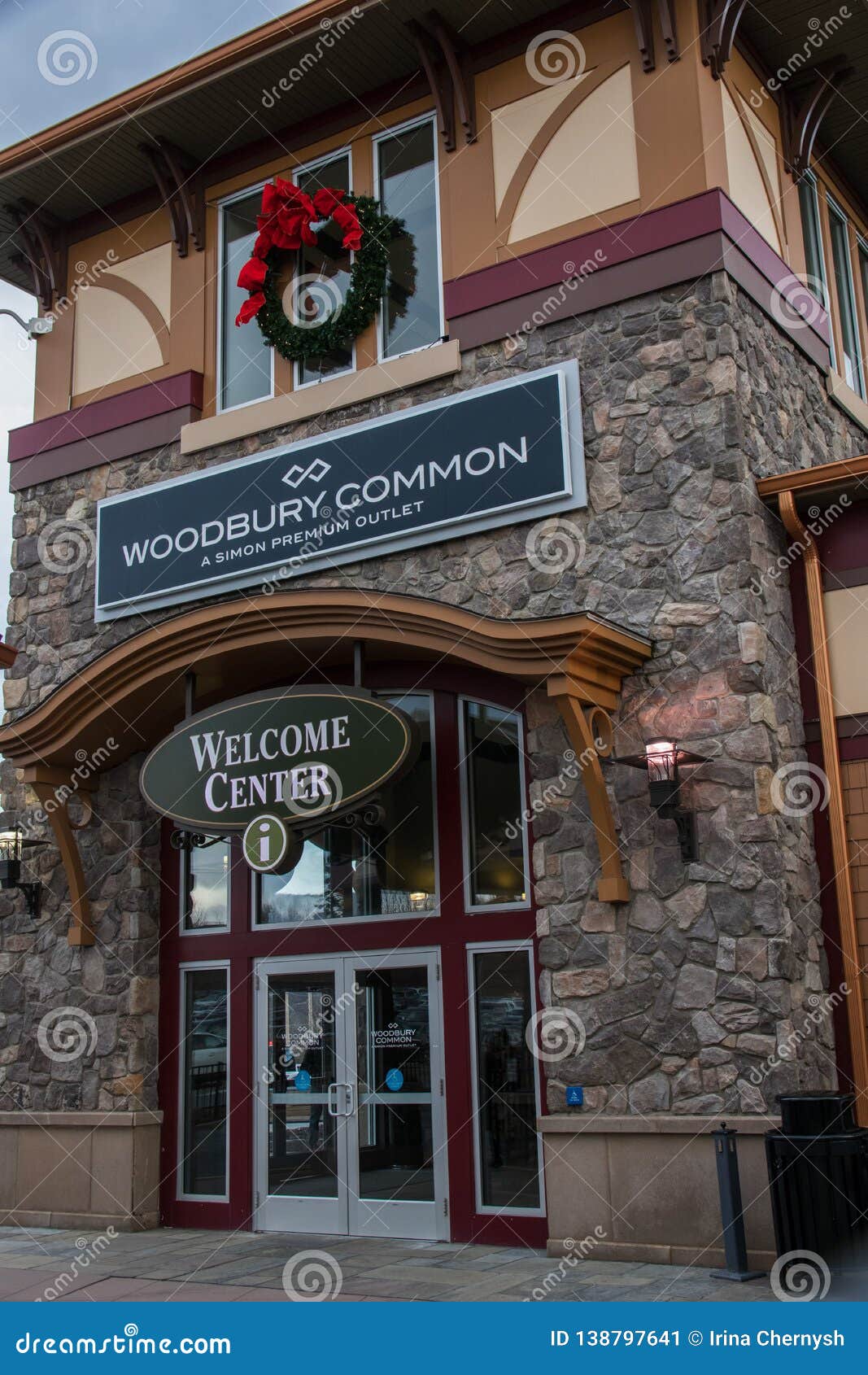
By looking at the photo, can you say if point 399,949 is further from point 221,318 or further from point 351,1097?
point 221,318

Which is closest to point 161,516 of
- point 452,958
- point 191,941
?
point 191,941

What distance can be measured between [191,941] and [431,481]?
4503mm

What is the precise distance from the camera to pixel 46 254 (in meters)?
13.2

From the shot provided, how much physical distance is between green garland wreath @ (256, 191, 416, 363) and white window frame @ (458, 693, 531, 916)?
11.0ft

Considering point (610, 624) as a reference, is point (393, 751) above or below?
below

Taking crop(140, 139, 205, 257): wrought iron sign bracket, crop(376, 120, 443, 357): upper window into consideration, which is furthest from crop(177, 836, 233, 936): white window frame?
crop(140, 139, 205, 257): wrought iron sign bracket

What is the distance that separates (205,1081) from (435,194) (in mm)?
7710

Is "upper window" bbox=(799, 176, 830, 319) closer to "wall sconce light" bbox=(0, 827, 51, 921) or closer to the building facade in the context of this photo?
the building facade

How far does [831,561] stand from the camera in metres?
9.46

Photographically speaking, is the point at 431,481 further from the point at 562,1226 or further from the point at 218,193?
the point at 562,1226

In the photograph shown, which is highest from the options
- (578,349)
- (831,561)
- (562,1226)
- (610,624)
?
(578,349)

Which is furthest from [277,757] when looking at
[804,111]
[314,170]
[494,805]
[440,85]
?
[804,111]

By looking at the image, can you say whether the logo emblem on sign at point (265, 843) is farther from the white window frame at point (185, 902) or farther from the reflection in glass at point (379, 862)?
the white window frame at point (185, 902)

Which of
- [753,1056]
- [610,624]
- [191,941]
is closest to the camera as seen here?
[753,1056]
